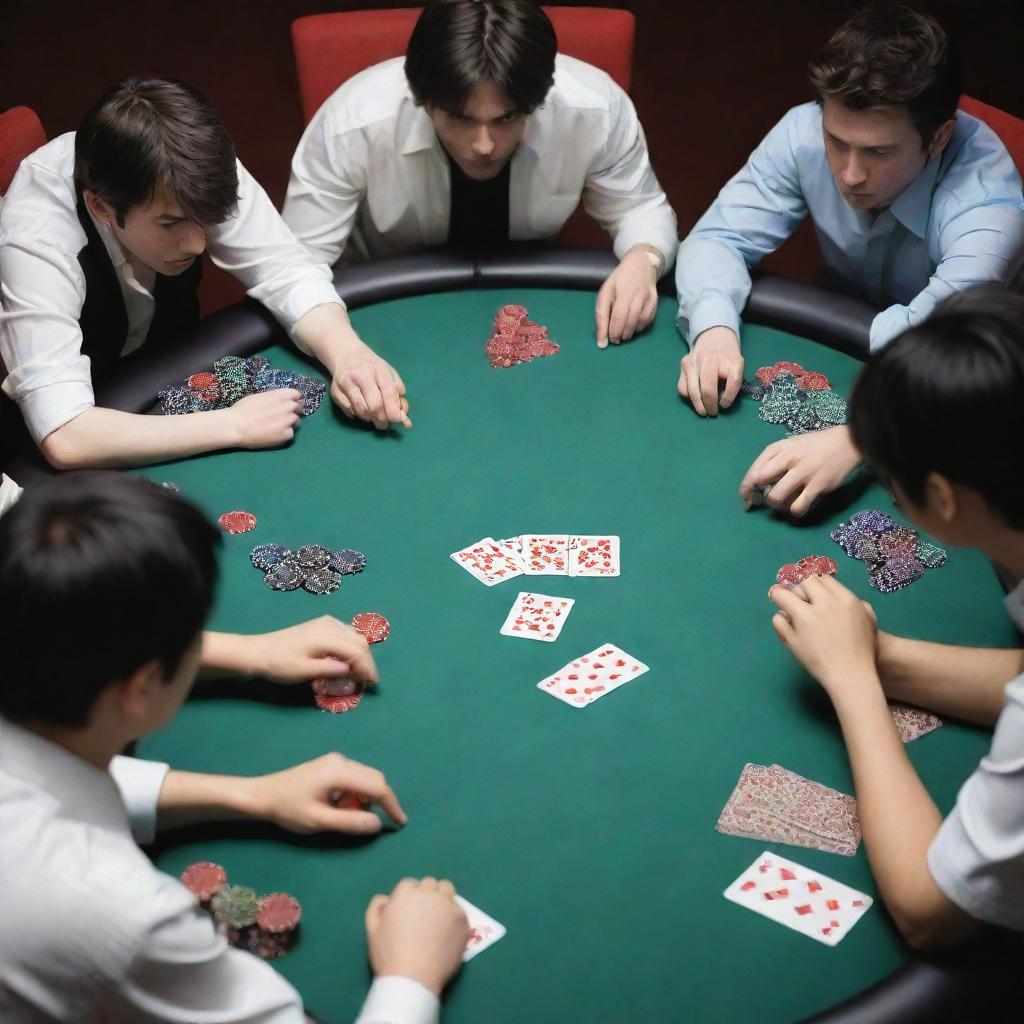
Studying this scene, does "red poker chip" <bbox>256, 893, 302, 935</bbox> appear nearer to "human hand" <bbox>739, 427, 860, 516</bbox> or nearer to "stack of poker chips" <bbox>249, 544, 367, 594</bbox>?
"stack of poker chips" <bbox>249, 544, 367, 594</bbox>

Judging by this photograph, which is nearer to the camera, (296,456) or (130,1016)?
(130,1016)

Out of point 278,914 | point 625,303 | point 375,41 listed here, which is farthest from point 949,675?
point 375,41

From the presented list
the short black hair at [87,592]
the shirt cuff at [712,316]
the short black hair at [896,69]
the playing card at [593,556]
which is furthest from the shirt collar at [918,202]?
the short black hair at [87,592]

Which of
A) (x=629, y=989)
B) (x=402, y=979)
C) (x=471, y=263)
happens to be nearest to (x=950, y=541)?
(x=629, y=989)

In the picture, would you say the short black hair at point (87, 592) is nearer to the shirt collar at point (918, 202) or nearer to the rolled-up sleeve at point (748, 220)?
the rolled-up sleeve at point (748, 220)

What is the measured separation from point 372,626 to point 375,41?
84.2 inches

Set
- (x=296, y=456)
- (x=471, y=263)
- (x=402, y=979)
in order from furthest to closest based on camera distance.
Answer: (x=471, y=263) < (x=296, y=456) < (x=402, y=979)

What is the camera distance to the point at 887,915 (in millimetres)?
1394

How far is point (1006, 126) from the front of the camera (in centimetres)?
287

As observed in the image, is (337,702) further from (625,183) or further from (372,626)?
(625,183)

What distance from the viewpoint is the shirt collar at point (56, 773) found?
1.21 metres

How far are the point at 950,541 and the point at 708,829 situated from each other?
47 cm

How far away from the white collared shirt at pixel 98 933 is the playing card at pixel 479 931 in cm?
11

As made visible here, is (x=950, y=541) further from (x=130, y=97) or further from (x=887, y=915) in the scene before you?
(x=130, y=97)
